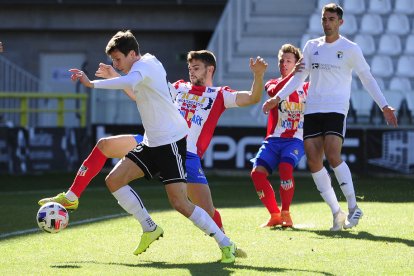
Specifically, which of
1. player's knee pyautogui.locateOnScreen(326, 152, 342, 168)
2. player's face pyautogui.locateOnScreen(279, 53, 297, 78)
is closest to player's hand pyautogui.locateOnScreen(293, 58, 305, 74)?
player's face pyautogui.locateOnScreen(279, 53, 297, 78)

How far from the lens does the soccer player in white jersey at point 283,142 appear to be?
11125 mm

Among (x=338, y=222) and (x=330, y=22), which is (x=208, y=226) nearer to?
(x=338, y=222)

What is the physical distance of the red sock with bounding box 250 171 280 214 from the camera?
1100 centimetres

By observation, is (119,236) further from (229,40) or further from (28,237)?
(229,40)

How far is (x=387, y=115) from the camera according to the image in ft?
32.4

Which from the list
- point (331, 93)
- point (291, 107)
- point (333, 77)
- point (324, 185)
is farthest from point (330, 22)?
point (324, 185)

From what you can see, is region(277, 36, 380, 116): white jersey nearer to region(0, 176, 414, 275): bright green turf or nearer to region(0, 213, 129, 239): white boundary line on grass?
region(0, 176, 414, 275): bright green turf

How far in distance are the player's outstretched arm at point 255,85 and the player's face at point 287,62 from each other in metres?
2.22

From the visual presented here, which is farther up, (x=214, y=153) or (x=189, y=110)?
(x=189, y=110)

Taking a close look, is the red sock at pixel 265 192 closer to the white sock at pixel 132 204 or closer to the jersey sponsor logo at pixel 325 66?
the jersey sponsor logo at pixel 325 66

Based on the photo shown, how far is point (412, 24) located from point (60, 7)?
943 cm

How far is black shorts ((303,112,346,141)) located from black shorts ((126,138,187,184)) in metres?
2.39

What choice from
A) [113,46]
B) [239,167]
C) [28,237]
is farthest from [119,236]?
[239,167]

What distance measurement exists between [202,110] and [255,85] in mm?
952
